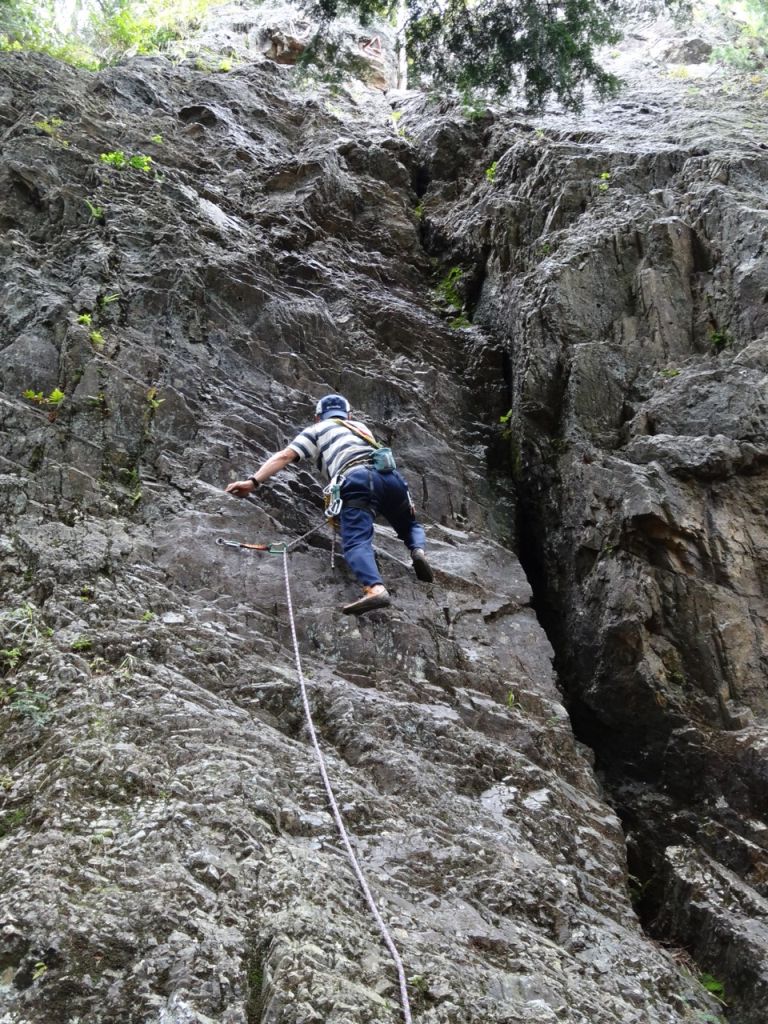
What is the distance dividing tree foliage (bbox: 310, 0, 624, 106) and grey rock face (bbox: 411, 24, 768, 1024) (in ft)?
4.77

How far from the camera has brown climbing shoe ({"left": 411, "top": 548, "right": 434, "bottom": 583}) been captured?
6648mm

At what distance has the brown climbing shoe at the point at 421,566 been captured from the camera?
6.65m

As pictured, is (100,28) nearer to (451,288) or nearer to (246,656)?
(451,288)

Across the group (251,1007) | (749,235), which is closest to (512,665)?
(251,1007)

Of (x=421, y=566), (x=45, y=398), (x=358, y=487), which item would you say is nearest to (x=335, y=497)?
(x=358, y=487)

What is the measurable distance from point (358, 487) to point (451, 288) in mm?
5300

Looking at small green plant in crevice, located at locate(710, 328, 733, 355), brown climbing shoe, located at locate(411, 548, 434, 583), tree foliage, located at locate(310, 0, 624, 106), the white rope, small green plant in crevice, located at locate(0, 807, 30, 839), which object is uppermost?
tree foliage, located at locate(310, 0, 624, 106)

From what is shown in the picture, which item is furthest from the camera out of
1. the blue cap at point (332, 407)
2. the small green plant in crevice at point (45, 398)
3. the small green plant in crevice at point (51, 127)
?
the small green plant in crevice at point (51, 127)

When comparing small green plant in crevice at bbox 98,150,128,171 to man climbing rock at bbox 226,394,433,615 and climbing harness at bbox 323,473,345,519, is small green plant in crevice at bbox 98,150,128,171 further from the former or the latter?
climbing harness at bbox 323,473,345,519

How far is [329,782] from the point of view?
4.85m

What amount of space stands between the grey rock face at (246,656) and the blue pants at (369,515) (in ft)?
1.13

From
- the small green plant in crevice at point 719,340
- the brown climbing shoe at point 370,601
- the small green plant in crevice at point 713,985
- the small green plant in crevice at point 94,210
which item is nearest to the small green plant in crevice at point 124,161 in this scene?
the small green plant in crevice at point 94,210

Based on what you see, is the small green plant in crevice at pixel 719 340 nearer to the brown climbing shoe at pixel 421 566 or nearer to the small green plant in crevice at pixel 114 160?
the brown climbing shoe at pixel 421 566

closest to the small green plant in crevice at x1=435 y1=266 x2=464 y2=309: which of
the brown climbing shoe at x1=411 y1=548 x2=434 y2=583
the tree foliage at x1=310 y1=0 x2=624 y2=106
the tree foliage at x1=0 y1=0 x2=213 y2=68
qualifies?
the tree foliage at x1=310 y1=0 x2=624 y2=106
